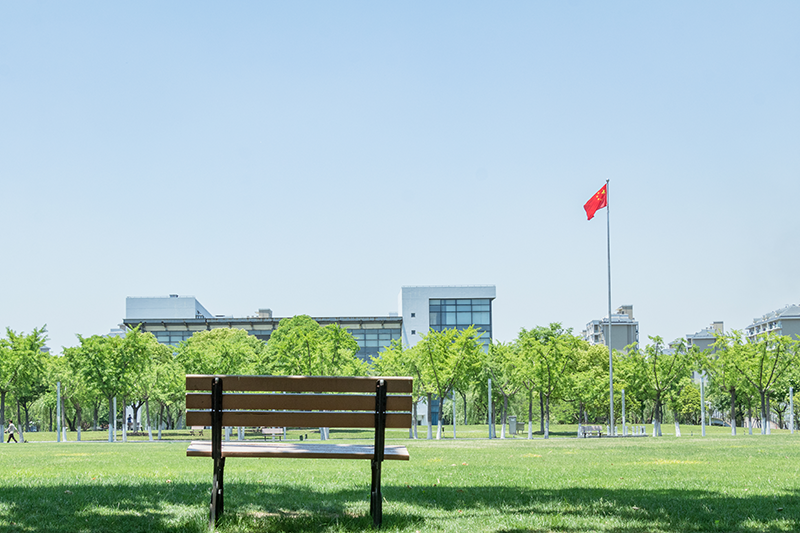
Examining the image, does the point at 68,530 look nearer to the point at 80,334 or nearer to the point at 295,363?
the point at 295,363

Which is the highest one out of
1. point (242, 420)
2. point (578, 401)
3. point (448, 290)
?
point (448, 290)

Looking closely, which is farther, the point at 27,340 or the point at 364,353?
the point at 364,353

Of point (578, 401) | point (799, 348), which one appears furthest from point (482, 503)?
point (578, 401)

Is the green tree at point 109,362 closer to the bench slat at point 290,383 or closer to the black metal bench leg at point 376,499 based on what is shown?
the bench slat at point 290,383

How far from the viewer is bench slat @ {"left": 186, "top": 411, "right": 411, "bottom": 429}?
602 cm

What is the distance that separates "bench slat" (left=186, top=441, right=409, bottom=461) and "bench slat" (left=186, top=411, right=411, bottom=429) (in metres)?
0.24

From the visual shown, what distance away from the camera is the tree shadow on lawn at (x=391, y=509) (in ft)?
19.8

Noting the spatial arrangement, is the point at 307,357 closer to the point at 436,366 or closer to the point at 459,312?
the point at 436,366

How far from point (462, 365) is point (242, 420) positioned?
135 ft

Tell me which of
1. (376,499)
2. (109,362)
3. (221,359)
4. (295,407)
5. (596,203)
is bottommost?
(376,499)

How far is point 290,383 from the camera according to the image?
599cm

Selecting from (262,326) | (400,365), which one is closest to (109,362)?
(400,365)

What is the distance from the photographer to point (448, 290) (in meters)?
99.2

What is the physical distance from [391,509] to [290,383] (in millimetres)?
1829
